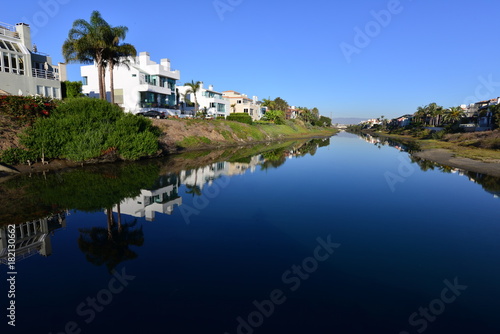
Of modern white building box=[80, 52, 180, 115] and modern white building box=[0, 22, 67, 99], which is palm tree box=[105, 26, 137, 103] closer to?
modern white building box=[0, 22, 67, 99]

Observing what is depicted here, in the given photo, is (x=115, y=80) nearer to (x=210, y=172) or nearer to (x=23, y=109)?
(x=23, y=109)

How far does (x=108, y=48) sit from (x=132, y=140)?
16.8 m

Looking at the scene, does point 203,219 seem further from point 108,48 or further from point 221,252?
point 108,48

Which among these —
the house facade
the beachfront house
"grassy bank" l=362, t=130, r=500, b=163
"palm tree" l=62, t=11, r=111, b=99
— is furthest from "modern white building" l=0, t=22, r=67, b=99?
the beachfront house

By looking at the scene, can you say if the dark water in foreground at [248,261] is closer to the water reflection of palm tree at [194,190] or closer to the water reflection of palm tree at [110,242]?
the water reflection of palm tree at [110,242]

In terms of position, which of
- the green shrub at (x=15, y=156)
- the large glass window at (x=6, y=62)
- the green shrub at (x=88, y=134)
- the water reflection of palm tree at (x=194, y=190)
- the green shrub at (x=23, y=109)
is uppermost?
the large glass window at (x=6, y=62)

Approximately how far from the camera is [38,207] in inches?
576

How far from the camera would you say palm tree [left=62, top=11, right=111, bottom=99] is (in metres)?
37.1

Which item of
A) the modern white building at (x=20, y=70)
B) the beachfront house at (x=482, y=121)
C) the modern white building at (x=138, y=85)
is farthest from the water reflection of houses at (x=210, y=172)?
the beachfront house at (x=482, y=121)

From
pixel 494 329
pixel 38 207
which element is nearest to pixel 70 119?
pixel 38 207

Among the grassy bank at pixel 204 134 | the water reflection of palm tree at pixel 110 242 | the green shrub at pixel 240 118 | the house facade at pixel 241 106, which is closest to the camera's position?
the water reflection of palm tree at pixel 110 242

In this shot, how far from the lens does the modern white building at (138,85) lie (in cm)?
5616

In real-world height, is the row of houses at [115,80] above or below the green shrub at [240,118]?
above

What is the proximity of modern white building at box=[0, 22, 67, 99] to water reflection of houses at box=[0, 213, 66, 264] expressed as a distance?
30441 mm
